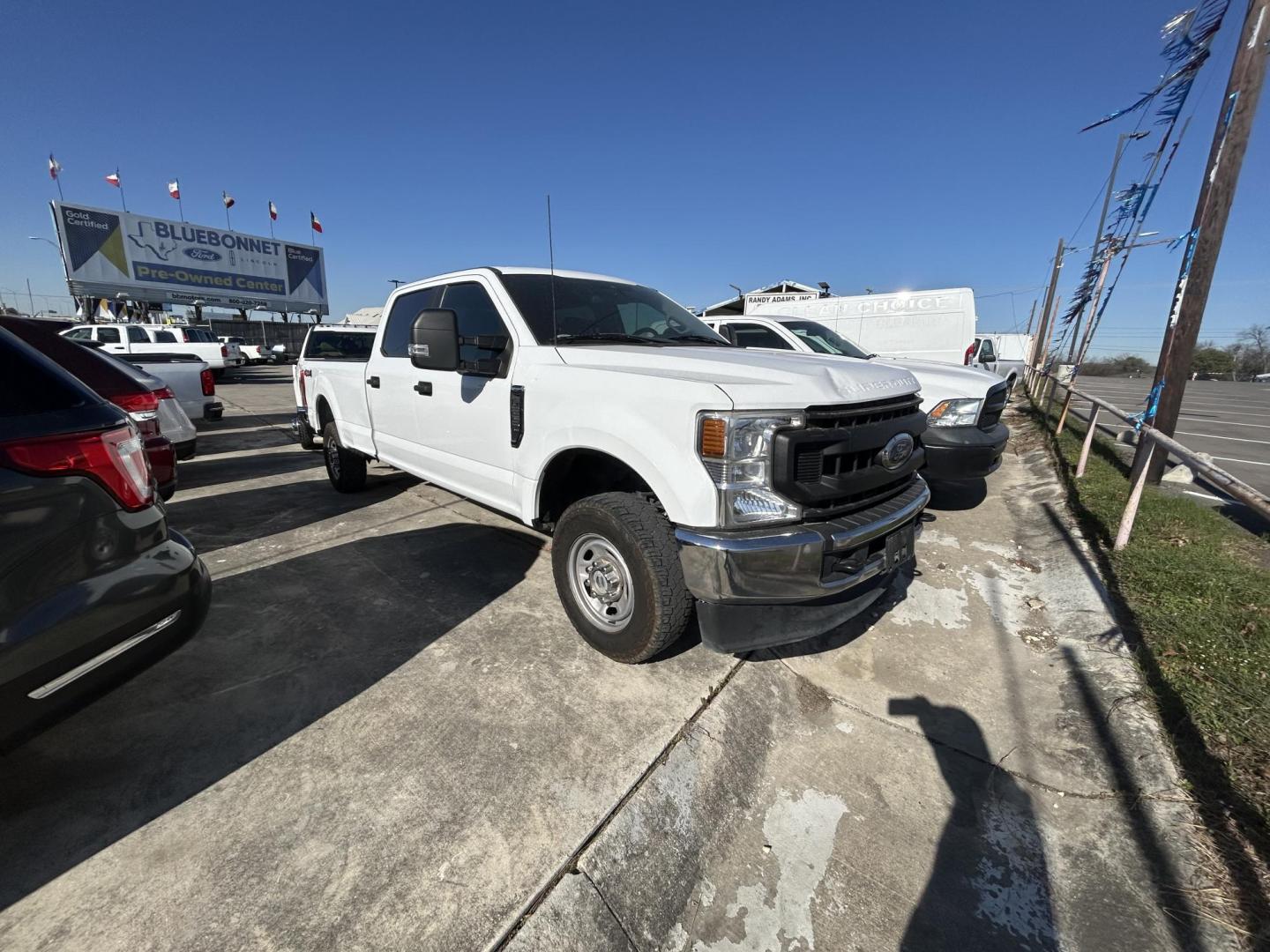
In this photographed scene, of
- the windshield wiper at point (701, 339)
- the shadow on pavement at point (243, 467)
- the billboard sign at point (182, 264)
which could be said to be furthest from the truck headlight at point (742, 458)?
the billboard sign at point (182, 264)

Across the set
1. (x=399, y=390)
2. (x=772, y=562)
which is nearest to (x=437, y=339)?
(x=399, y=390)

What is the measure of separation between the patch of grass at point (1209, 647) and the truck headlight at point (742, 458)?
5.96 feet

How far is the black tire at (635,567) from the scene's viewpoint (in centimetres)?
236

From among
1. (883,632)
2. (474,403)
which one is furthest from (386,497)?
(883,632)

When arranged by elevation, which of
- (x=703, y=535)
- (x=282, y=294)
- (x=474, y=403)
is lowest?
(x=703, y=535)

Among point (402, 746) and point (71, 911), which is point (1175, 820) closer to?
point (402, 746)

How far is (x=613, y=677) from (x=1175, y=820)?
2107 millimetres

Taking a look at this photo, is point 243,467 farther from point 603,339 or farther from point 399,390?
point 603,339

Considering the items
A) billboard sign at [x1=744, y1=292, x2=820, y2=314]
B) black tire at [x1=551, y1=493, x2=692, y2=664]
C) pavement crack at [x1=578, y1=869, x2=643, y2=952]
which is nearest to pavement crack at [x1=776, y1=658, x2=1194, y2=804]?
black tire at [x1=551, y1=493, x2=692, y2=664]

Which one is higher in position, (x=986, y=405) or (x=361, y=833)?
(x=986, y=405)

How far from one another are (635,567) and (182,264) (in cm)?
4165

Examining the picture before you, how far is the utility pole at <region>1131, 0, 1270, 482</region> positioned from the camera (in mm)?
4730

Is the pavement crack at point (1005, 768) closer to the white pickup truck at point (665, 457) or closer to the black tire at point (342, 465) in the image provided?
the white pickup truck at point (665, 457)

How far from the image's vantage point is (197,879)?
160 centimetres
